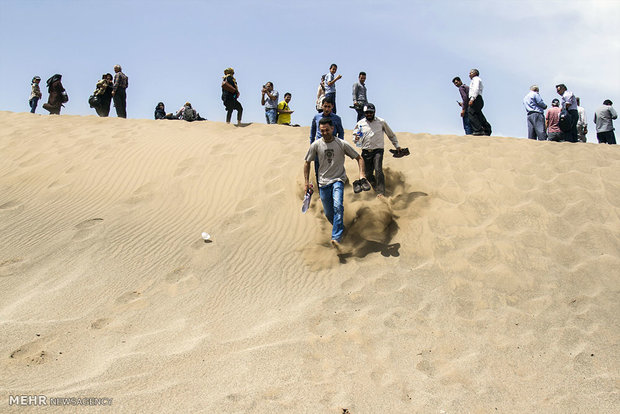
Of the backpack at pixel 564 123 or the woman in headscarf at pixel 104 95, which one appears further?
the woman in headscarf at pixel 104 95

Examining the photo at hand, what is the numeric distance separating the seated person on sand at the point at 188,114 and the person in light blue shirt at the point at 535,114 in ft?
25.1

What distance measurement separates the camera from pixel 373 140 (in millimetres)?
7016

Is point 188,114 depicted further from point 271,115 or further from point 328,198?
point 328,198

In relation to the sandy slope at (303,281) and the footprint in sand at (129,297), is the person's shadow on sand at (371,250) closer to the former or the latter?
the sandy slope at (303,281)

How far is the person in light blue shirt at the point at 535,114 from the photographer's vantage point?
10.1m

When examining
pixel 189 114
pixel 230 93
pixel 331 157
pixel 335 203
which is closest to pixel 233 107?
pixel 230 93

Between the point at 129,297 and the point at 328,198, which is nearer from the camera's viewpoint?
the point at 129,297

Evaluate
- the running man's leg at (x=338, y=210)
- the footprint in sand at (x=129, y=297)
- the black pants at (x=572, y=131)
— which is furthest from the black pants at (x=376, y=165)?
the black pants at (x=572, y=131)

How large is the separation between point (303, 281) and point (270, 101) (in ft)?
23.8

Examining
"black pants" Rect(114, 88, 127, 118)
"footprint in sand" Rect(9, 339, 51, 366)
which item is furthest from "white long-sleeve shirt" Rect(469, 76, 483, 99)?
"footprint in sand" Rect(9, 339, 51, 366)

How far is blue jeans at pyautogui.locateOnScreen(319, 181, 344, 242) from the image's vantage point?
19.3 feet

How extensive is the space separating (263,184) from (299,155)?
122cm

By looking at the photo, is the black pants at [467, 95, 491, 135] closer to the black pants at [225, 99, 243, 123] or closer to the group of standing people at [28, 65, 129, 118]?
the black pants at [225, 99, 243, 123]

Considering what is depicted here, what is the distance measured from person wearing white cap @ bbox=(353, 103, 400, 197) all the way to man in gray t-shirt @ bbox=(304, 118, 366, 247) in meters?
1.03
